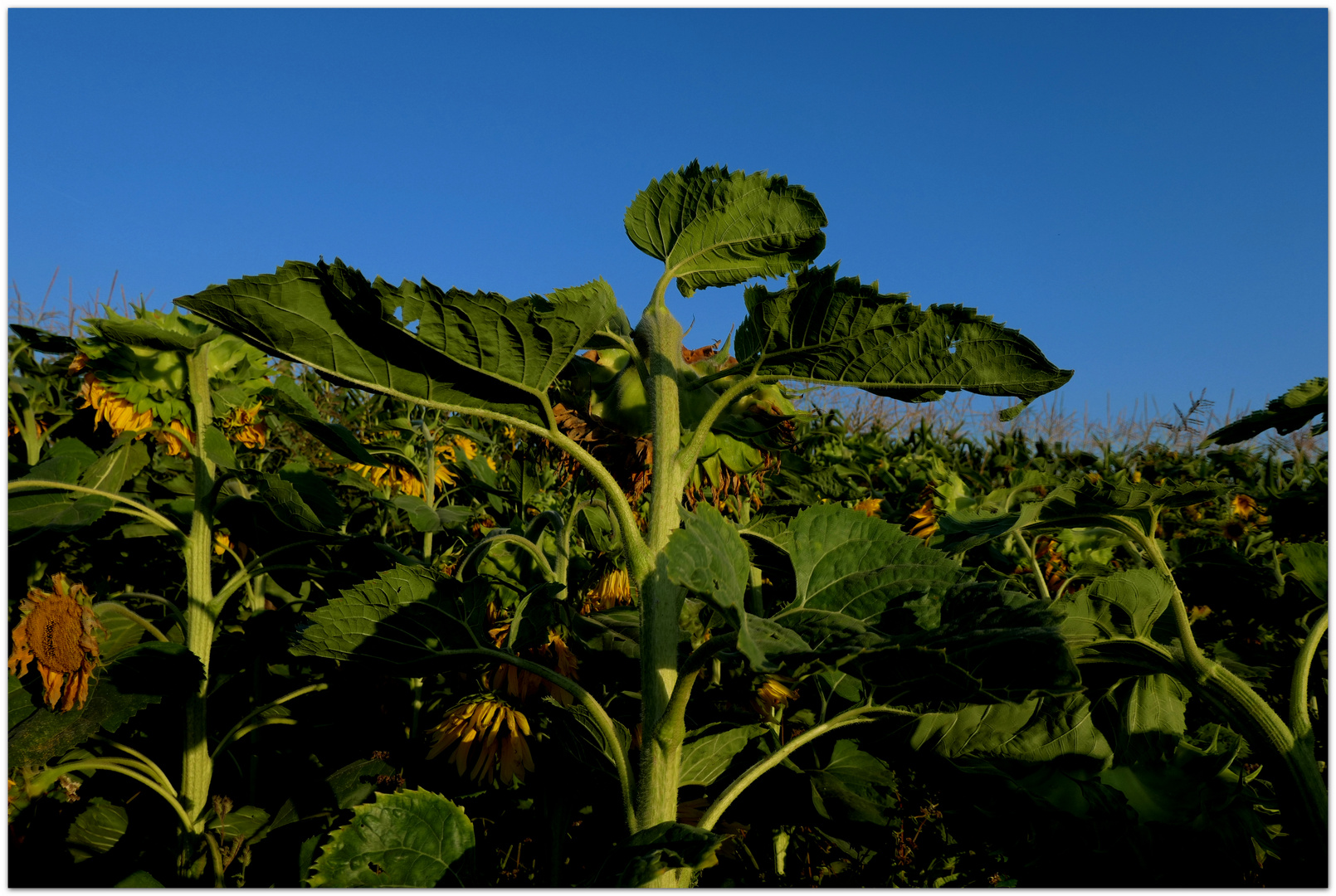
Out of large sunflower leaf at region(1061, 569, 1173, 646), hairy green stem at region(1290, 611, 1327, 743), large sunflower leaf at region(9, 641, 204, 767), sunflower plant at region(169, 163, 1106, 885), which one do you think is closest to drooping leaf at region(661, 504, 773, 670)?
sunflower plant at region(169, 163, 1106, 885)

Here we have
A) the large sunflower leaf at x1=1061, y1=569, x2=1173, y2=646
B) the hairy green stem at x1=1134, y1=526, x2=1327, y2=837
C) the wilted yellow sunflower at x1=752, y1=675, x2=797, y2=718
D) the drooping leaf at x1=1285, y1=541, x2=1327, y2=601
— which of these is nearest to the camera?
the hairy green stem at x1=1134, y1=526, x2=1327, y2=837

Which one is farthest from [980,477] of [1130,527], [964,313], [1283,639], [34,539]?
[34,539]

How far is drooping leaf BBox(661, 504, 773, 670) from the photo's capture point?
541mm

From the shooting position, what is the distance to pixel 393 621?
828 millimetres

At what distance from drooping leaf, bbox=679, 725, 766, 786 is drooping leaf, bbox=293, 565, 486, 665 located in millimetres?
300

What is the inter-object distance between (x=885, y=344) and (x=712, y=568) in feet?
0.93

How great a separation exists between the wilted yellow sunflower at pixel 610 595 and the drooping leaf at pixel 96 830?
76 cm

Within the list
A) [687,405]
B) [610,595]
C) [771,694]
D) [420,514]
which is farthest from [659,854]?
[420,514]

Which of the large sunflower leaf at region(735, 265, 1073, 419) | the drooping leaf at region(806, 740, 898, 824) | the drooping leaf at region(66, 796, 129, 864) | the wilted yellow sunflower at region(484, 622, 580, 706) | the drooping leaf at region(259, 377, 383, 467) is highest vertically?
the drooping leaf at region(259, 377, 383, 467)

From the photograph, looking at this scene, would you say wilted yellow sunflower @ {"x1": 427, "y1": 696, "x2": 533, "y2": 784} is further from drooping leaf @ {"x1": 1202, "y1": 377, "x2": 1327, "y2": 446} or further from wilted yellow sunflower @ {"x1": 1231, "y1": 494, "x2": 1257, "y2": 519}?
wilted yellow sunflower @ {"x1": 1231, "y1": 494, "x2": 1257, "y2": 519}

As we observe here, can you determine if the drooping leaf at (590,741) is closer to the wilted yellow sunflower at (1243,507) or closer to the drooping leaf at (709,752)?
the drooping leaf at (709,752)

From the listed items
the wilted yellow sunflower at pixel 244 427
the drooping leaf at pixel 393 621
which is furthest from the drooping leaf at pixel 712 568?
the wilted yellow sunflower at pixel 244 427

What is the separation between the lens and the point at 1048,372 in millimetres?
740

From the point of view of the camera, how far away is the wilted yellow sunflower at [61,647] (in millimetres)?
1141
